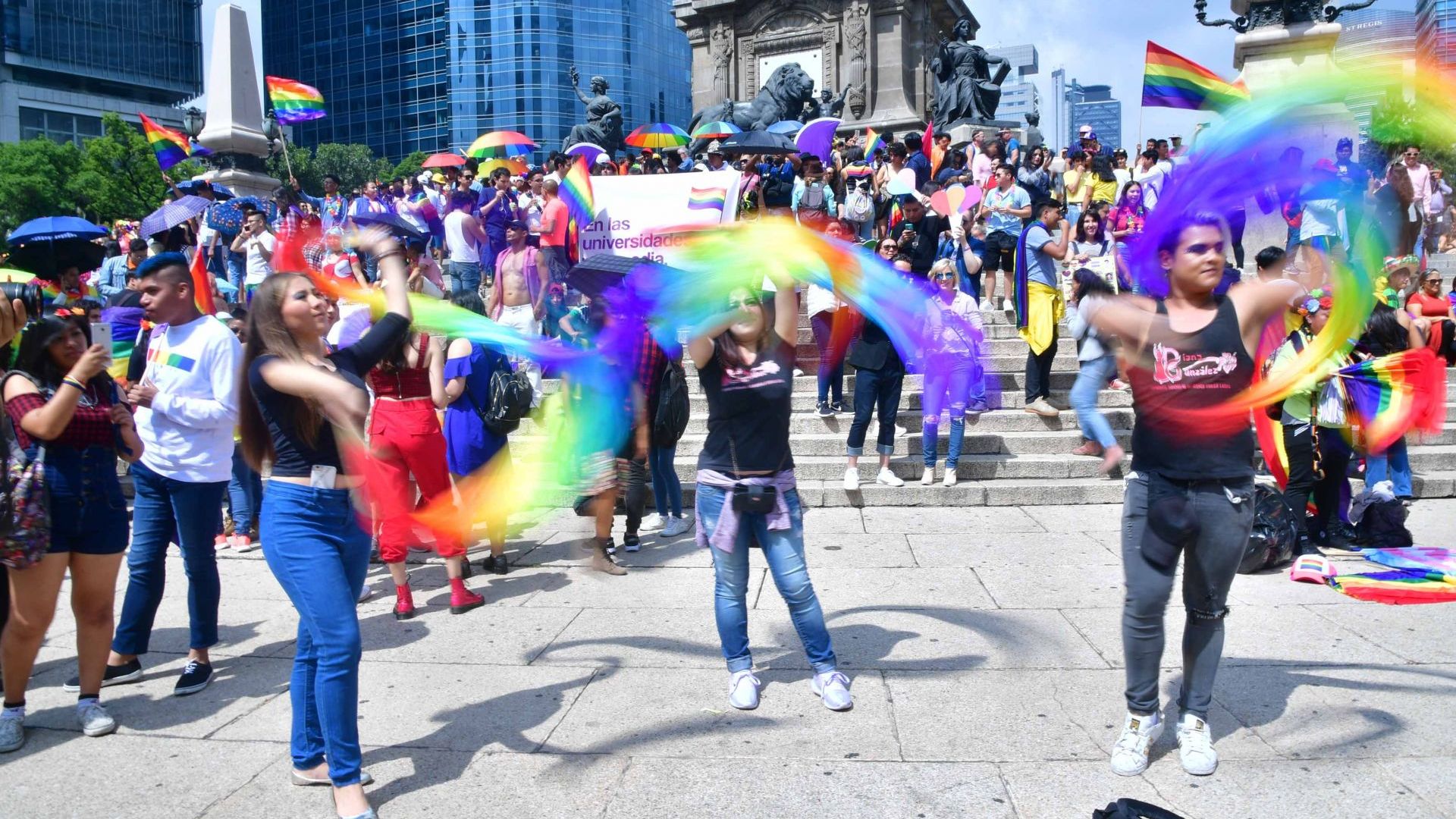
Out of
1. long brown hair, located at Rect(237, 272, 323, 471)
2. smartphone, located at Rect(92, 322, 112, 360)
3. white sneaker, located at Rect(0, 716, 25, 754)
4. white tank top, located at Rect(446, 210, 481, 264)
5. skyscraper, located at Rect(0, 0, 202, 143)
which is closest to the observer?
long brown hair, located at Rect(237, 272, 323, 471)

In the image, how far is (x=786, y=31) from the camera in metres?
26.7

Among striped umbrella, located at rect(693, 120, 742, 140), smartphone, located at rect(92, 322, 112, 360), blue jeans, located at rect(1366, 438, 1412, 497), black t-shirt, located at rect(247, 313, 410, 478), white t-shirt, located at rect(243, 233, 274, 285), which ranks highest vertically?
striped umbrella, located at rect(693, 120, 742, 140)

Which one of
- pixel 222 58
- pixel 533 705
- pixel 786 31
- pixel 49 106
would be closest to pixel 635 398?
pixel 533 705

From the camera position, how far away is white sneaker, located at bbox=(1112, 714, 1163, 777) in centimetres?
354

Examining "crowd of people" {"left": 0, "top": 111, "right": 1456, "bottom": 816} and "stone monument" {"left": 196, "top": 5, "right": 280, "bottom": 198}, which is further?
"stone monument" {"left": 196, "top": 5, "right": 280, "bottom": 198}

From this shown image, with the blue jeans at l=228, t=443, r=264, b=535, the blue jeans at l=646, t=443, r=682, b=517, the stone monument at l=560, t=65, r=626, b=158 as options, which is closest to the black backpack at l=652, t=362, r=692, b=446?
the blue jeans at l=646, t=443, r=682, b=517

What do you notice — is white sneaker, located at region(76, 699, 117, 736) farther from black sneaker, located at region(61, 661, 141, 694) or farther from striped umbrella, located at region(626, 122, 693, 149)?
striped umbrella, located at region(626, 122, 693, 149)

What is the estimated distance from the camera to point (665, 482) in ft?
25.1

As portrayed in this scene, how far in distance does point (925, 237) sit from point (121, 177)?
50805mm

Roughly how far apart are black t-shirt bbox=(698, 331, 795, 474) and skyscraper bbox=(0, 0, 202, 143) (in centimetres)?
9711

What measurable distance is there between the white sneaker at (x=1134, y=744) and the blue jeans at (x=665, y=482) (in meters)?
4.33

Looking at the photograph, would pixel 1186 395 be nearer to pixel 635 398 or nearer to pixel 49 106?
pixel 635 398

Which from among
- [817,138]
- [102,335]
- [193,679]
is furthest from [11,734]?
[817,138]

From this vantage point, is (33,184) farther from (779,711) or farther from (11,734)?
(779,711)
